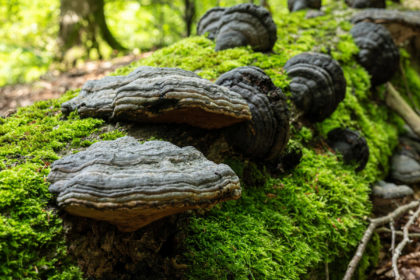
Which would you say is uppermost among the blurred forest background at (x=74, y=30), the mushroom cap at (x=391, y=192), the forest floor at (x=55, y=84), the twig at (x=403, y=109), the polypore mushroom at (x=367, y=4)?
the polypore mushroom at (x=367, y=4)

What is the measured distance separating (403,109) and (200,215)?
5480mm

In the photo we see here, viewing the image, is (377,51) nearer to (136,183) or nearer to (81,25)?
(136,183)

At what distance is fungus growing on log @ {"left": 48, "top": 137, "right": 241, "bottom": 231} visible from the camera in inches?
58.0

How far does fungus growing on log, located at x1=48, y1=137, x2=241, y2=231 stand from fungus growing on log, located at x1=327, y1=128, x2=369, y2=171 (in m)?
2.67

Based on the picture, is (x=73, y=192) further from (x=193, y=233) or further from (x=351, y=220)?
(x=351, y=220)

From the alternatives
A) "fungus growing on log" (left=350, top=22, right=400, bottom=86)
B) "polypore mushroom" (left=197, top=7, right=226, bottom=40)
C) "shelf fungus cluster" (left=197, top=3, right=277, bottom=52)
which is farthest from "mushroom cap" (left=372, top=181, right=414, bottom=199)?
"polypore mushroom" (left=197, top=7, right=226, bottom=40)

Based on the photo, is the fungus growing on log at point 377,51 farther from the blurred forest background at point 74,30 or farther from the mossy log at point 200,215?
the blurred forest background at point 74,30

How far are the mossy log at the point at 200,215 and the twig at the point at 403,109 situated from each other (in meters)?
1.91

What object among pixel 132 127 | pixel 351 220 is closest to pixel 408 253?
pixel 351 220

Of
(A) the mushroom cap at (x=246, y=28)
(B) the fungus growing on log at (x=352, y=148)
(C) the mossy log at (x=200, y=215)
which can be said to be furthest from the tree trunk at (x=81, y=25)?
(B) the fungus growing on log at (x=352, y=148)

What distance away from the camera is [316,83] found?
375 cm

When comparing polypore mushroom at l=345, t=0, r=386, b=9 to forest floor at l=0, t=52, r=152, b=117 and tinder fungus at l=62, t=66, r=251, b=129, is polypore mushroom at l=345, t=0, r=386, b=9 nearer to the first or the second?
forest floor at l=0, t=52, r=152, b=117

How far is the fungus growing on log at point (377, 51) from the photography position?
533 centimetres

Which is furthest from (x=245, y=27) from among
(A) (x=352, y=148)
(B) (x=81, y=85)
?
(B) (x=81, y=85)
